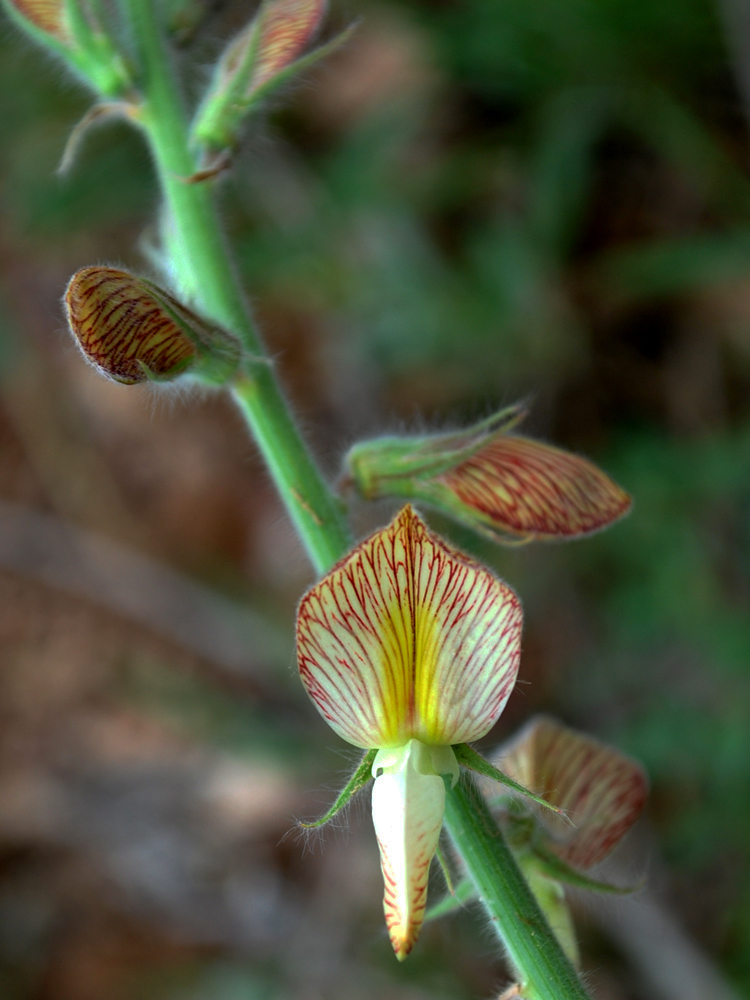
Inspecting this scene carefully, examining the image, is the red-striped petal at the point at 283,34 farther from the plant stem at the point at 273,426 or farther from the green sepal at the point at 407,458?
the green sepal at the point at 407,458

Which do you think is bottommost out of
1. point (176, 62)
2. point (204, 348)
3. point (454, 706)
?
point (454, 706)

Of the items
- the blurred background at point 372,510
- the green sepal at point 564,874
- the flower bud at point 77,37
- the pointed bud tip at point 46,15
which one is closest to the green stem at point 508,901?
the green sepal at point 564,874

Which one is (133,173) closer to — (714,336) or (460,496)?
(714,336)

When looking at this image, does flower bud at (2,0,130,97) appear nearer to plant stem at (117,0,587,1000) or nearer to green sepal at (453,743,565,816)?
plant stem at (117,0,587,1000)

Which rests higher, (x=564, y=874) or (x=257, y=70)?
(x=257, y=70)

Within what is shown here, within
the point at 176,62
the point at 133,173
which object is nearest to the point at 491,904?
the point at 176,62

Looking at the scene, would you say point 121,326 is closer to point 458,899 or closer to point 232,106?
point 232,106

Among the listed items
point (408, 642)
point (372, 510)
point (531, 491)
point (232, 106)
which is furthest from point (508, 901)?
point (372, 510)

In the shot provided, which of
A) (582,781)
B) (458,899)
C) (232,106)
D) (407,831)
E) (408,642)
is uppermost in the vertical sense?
(232,106)

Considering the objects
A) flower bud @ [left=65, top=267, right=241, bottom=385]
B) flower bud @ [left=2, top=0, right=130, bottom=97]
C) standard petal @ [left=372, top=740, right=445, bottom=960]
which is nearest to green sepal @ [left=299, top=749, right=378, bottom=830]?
standard petal @ [left=372, top=740, right=445, bottom=960]
